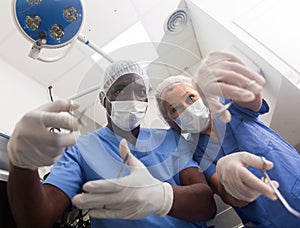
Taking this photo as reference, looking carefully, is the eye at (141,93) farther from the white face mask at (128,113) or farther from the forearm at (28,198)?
the forearm at (28,198)

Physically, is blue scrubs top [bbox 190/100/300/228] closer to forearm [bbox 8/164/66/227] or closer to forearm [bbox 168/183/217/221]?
forearm [bbox 168/183/217/221]

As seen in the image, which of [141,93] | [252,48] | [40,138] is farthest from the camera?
[252,48]

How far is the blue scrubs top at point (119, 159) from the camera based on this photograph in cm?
78

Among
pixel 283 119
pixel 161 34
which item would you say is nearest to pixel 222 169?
pixel 283 119

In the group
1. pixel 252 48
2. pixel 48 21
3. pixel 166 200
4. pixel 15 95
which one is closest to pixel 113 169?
pixel 166 200

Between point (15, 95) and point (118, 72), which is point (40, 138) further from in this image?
point (15, 95)

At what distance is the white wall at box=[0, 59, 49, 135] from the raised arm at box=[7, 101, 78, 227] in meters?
0.86

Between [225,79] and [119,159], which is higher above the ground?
[225,79]

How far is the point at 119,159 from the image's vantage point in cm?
72

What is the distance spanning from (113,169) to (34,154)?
19 centimetres

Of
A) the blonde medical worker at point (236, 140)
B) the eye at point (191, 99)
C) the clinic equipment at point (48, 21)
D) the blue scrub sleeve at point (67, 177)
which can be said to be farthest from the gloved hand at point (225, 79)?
the blue scrub sleeve at point (67, 177)

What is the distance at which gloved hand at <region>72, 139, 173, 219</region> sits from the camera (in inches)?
24.1

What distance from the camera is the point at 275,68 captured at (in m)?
1.25

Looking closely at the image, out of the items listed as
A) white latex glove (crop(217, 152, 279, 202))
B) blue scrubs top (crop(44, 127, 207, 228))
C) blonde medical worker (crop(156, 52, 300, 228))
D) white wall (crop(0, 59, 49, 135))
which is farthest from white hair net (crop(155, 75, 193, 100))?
white wall (crop(0, 59, 49, 135))
